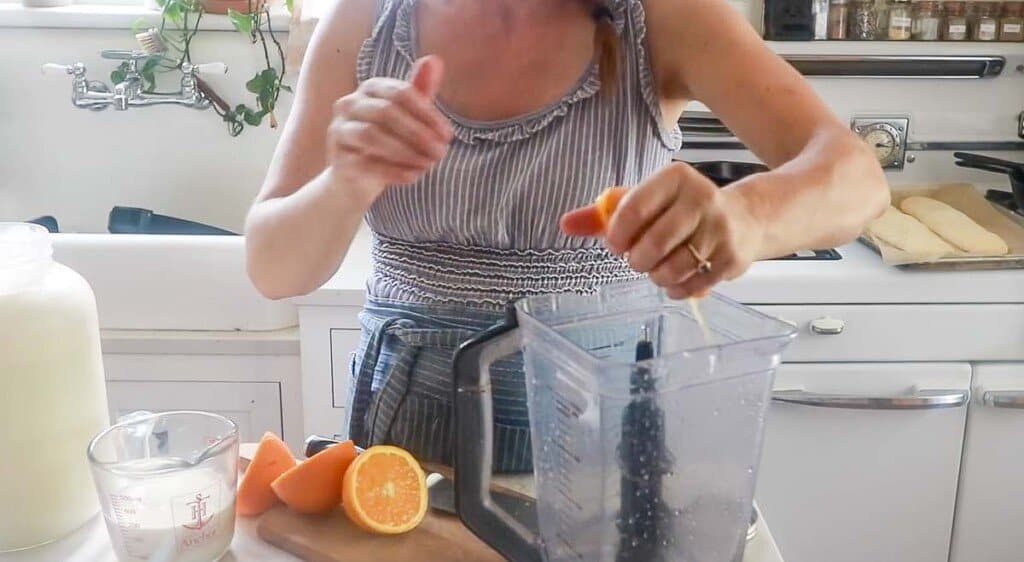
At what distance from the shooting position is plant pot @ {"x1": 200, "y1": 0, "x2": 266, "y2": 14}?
1938 millimetres

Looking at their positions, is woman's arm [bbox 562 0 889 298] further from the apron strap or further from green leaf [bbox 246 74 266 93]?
green leaf [bbox 246 74 266 93]

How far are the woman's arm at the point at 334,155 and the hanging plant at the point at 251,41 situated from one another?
0.98m

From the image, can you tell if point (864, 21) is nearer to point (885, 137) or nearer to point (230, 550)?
point (885, 137)

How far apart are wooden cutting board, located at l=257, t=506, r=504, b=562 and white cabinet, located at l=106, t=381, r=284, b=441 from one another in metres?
0.88

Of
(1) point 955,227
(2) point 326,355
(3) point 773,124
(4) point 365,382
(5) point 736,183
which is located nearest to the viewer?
(5) point 736,183

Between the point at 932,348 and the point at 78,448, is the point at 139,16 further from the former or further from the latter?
the point at 932,348

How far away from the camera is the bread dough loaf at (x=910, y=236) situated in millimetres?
1629

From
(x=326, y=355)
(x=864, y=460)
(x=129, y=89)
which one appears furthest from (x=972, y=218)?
(x=129, y=89)

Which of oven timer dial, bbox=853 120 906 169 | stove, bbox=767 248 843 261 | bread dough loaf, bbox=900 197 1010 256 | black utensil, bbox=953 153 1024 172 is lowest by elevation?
stove, bbox=767 248 843 261

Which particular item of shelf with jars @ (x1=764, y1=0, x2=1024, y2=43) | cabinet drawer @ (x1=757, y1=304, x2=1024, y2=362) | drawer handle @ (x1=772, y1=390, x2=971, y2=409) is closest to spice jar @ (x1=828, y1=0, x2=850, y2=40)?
shelf with jars @ (x1=764, y1=0, x2=1024, y2=43)

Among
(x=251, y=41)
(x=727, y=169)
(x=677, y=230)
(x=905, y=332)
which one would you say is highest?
(x=251, y=41)

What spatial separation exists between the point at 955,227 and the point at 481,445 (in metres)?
1.27

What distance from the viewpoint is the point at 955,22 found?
1986 millimetres

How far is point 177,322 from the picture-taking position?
1657mm
